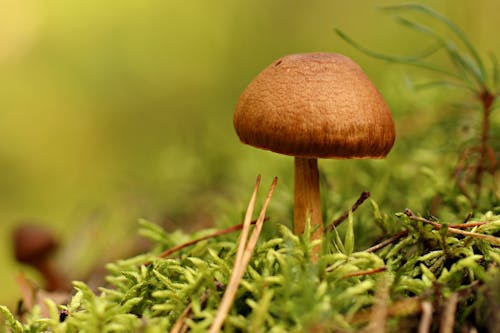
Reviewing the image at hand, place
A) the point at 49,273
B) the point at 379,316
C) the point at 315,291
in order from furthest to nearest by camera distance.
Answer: the point at 49,273 < the point at 315,291 < the point at 379,316

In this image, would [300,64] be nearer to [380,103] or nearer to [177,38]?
[380,103]

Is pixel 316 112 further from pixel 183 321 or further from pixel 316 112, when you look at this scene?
pixel 183 321

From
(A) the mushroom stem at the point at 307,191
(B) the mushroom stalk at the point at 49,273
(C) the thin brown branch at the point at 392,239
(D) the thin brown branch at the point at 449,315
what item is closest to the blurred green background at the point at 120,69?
(B) the mushroom stalk at the point at 49,273

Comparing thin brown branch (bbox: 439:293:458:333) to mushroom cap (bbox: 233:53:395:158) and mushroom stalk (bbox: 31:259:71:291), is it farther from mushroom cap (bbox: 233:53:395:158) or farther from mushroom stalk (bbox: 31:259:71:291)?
mushroom stalk (bbox: 31:259:71:291)

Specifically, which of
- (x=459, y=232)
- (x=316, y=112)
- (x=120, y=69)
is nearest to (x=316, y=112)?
(x=316, y=112)

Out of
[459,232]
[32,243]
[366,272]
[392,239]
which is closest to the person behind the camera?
[366,272]

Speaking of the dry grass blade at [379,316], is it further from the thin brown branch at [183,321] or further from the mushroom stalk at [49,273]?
the mushroom stalk at [49,273]

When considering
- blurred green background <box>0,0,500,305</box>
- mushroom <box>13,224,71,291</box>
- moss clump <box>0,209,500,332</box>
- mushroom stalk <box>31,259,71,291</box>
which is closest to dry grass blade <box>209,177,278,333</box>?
moss clump <box>0,209,500,332</box>
